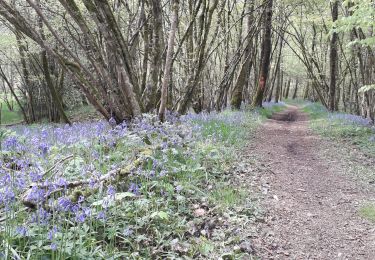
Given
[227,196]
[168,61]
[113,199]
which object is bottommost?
[227,196]

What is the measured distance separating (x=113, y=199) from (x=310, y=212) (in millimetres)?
3157

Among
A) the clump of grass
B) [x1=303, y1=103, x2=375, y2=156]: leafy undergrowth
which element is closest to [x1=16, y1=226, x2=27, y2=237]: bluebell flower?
the clump of grass

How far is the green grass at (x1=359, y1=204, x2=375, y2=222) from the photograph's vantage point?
4.71 metres

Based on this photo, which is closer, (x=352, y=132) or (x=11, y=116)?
(x=352, y=132)

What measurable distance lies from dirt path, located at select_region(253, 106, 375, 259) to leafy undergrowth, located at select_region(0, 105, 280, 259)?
24.8 inches

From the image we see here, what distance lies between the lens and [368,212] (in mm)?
4844

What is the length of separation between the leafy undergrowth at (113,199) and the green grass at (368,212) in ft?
5.96

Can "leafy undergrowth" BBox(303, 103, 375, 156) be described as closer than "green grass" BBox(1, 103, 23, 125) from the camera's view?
Yes

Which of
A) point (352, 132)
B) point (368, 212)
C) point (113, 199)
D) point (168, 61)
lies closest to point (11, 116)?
point (168, 61)

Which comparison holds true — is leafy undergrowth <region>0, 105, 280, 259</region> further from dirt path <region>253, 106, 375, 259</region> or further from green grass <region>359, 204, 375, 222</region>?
green grass <region>359, 204, 375, 222</region>

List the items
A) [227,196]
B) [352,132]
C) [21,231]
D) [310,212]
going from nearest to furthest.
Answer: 1. [21,231]
2. [227,196]
3. [310,212]
4. [352,132]

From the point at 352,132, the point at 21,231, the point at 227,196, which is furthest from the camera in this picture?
the point at 352,132

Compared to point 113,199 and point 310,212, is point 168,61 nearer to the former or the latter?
→ point 310,212

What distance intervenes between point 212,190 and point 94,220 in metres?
2.11
